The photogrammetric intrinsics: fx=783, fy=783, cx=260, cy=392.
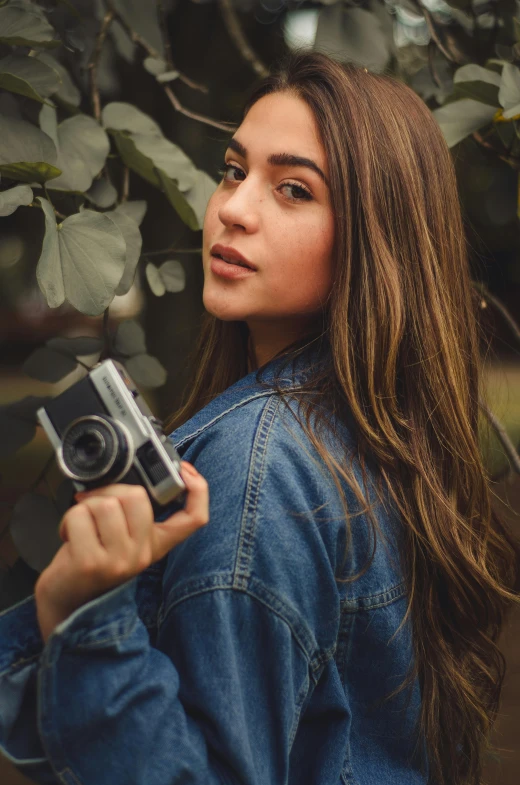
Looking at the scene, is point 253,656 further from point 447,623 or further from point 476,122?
point 476,122

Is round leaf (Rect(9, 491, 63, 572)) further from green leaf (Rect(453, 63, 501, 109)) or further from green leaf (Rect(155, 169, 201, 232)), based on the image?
green leaf (Rect(453, 63, 501, 109))

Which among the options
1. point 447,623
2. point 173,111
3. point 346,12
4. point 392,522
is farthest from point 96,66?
point 447,623

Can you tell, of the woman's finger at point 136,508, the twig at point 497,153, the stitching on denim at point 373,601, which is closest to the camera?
the woman's finger at point 136,508

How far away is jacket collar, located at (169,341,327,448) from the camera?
901mm

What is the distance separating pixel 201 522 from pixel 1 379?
1005 millimetres

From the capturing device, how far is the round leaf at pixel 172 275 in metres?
1.42

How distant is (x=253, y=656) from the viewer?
72cm

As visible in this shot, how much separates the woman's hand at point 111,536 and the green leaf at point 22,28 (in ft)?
2.33

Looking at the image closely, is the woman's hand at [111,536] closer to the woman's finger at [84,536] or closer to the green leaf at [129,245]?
the woman's finger at [84,536]

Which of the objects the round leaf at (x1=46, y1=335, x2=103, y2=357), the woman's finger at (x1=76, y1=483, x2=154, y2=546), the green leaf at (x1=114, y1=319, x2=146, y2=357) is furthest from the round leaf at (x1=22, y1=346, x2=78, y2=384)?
the woman's finger at (x1=76, y1=483, x2=154, y2=546)

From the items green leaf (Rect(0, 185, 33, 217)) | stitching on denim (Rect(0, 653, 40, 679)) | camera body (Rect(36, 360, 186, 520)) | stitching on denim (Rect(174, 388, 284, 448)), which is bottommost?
stitching on denim (Rect(0, 653, 40, 679))

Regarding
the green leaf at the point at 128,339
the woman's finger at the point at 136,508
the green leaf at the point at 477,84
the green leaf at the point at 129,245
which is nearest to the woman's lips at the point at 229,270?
the green leaf at the point at 129,245

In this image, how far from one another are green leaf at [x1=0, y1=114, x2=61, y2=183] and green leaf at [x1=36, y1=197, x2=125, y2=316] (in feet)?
0.23

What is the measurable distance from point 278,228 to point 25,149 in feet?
1.30
